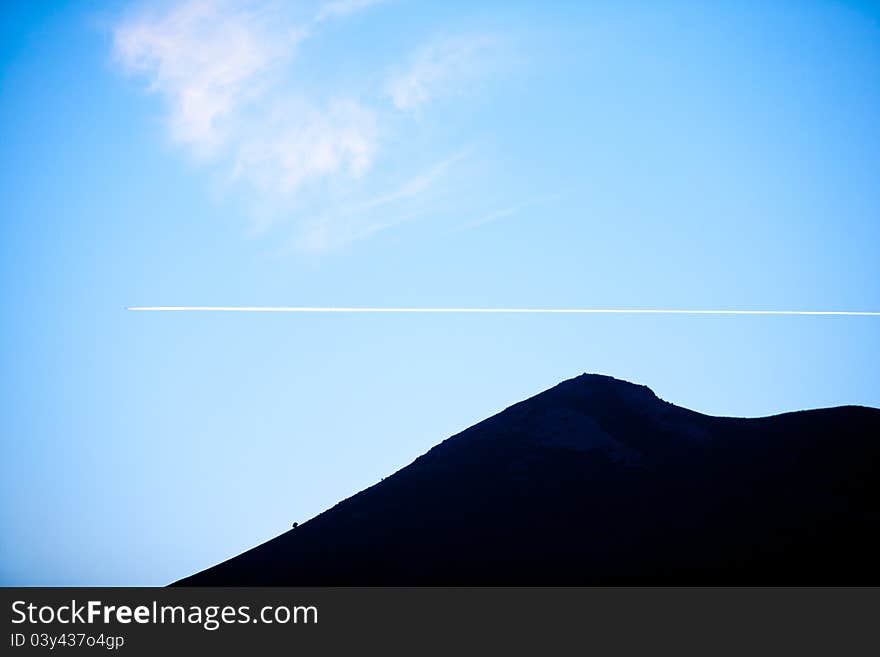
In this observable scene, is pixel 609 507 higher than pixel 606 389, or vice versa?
pixel 606 389

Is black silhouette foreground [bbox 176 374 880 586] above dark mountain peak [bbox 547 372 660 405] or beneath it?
beneath

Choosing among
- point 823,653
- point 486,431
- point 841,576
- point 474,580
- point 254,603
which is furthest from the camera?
point 486,431

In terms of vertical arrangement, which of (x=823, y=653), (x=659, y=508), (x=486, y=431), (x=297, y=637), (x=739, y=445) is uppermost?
(x=486, y=431)

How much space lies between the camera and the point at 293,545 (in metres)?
46.4

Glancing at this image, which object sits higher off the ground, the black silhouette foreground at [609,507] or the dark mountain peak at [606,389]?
the dark mountain peak at [606,389]

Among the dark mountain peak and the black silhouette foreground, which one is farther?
the dark mountain peak

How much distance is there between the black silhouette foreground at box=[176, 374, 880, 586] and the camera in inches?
1405

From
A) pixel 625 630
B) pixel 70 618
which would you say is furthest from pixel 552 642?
pixel 70 618

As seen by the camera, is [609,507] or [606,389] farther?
[606,389]

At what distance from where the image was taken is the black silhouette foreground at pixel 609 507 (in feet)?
117

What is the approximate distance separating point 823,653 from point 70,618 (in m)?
28.2

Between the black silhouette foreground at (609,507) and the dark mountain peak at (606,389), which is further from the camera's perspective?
the dark mountain peak at (606,389)

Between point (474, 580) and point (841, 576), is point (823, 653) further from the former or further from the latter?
point (474, 580)

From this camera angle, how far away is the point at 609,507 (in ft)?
141
